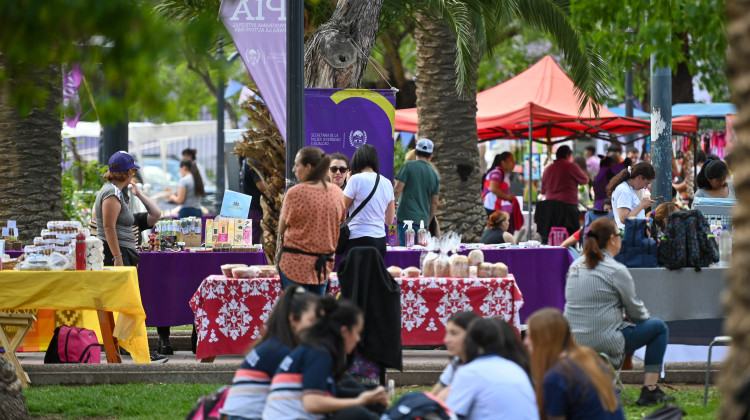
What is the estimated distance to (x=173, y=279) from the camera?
1046 centimetres

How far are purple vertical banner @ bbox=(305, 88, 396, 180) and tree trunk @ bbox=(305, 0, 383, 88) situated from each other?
565 mm

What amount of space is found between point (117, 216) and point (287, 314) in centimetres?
441

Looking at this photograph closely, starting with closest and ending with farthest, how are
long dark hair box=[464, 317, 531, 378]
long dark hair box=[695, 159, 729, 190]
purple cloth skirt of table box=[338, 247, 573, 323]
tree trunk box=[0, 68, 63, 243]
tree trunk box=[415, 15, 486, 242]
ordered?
long dark hair box=[464, 317, 531, 378]
purple cloth skirt of table box=[338, 247, 573, 323]
long dark hair box=[695, 159, 729, 190]
tree trunk box=[0, 68, 63, 243]
tree trunk box=[415, 15, 486, 242]

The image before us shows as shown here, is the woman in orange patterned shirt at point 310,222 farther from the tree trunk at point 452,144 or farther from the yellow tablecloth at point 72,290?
the tree trunk at point 452,144

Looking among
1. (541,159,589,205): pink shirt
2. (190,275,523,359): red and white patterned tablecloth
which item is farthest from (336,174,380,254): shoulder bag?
(541,159,589,205): pink shirt

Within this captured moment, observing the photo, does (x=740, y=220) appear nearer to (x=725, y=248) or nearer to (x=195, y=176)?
(x=725, y=248)

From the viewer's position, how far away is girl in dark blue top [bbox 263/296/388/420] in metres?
5.44

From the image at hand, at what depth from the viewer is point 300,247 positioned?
27.2 feet

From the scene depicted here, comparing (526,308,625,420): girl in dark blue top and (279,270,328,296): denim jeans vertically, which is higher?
(279,270,328,296): denim jeans

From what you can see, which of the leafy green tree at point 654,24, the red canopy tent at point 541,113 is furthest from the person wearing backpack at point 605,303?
the red canopy tent at point 541,113

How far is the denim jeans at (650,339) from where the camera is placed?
310 inches

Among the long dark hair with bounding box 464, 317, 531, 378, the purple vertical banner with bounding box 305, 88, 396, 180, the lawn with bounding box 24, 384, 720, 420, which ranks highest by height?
the purple vertical banner with bounding box 305, 88, 396, 180

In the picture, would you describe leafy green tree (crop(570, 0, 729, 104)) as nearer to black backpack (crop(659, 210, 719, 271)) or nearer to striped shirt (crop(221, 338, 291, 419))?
black backpack (crop(659, 210, 719, 271))

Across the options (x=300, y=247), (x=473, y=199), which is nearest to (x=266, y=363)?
(x=300, y=247)
